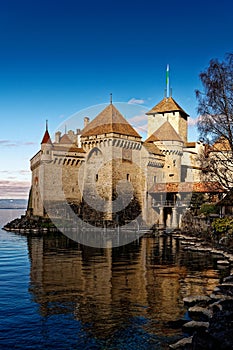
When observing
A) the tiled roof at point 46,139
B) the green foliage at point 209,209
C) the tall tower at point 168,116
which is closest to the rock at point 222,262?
the green foliage at point 209,209

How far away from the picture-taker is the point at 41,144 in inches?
1777

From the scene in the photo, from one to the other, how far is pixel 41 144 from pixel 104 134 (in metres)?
7.34

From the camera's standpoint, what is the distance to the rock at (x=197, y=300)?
12516 millimetres

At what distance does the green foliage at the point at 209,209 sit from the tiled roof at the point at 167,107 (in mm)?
20701

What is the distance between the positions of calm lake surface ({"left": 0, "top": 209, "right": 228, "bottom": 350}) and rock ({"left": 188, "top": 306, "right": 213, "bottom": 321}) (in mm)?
321

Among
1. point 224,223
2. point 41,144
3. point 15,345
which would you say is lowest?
point 15,345

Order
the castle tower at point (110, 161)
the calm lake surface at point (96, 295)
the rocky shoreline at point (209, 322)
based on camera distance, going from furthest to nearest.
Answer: the castle tower at point (110, 161), the calm lake surface at point (96, 295), the rocky shoreline at point (209, 322)

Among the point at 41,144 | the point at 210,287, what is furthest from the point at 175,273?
the point at 41,144

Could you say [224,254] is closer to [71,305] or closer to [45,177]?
[71,305]

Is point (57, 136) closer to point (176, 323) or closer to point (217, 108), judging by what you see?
point (217, 108)

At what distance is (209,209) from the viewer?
117 ft

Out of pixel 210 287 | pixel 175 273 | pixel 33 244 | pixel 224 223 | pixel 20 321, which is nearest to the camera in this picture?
pixel 20 321

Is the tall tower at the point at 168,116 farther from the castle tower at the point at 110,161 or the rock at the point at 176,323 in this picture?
the rock at the point at 176,323

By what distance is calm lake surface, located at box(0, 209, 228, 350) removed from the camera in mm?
9914
